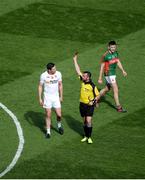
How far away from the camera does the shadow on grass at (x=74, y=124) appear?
23.8 metres

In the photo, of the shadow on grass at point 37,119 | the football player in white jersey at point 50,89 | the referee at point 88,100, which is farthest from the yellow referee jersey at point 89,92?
the shadow on grass at point 37,119

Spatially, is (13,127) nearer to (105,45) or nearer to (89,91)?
(89,91)

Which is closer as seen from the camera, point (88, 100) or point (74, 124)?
point (88, 100)

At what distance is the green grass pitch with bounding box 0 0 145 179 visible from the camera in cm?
2134

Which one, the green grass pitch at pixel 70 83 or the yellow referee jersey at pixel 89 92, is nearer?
the green grass pitch at pixel 70 83

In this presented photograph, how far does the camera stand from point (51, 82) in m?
22.8

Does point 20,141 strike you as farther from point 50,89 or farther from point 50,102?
point 50,89

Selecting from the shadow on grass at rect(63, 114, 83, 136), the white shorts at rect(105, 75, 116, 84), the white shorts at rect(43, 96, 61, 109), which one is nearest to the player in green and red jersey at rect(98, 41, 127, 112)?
the white shorts at rect(105, 75, 116, 84)

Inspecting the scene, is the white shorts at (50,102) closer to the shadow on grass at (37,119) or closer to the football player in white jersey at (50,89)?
the football player in white jersey at (50,89)

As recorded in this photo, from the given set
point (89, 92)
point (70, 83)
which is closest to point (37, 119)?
point (89, 92)

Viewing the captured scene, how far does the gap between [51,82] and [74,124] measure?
82.2 inches

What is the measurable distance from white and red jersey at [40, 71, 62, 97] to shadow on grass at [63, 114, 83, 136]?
4.99 feet

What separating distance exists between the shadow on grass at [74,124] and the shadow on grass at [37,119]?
1.98 ft

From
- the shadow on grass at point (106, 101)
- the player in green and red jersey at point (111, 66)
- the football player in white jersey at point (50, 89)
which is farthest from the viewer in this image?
the shadow on grass at point (106, 101)
